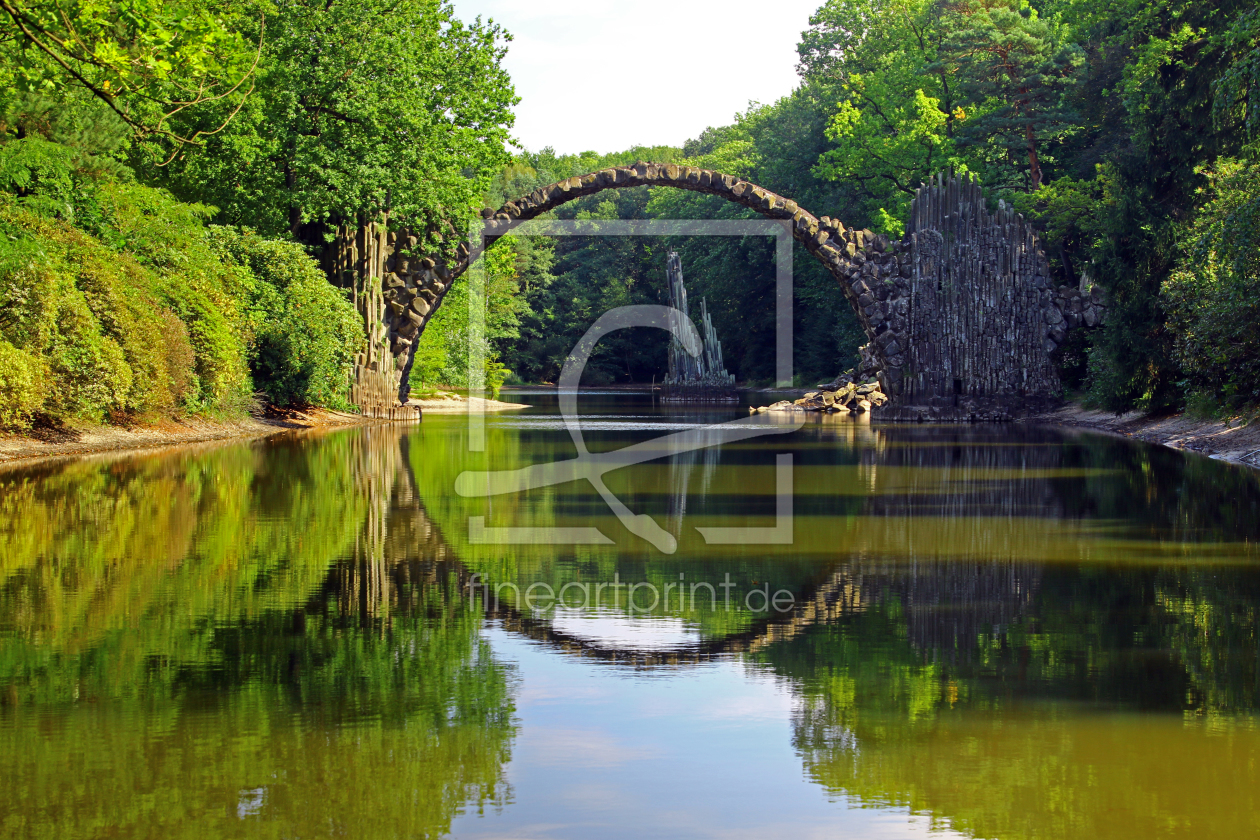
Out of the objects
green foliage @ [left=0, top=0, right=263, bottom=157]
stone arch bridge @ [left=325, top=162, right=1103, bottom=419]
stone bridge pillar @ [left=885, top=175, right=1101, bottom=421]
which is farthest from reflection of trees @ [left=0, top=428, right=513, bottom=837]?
stone bridge pillar @ [left=885, top=175, right=1101, bottom=421]

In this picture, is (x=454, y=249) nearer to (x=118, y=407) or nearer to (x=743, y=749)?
(x=118, y=407)

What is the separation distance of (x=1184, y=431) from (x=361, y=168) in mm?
17768

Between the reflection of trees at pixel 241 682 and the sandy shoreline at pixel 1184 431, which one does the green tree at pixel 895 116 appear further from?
the reflection of trees at pixel 241 682

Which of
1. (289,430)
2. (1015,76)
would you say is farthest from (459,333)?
(289,430)

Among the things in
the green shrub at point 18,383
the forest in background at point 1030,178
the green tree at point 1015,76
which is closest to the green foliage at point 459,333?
the forest in background at point 1030,178

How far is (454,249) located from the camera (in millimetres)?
34250

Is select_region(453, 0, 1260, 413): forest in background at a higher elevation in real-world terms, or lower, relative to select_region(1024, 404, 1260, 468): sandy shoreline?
higher

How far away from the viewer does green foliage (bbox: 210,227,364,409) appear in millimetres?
26641

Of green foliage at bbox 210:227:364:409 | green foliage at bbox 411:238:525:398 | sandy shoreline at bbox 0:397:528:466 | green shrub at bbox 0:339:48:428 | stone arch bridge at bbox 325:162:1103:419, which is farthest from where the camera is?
green foliage at bbox 411:238:525:398

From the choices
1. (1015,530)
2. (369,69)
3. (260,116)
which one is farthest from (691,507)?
(369,69)

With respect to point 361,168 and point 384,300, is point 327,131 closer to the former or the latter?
point 361,168

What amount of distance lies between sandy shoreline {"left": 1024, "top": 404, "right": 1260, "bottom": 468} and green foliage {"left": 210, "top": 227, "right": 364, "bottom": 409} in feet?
55.4

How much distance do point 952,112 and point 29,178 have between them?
3690 centimetres

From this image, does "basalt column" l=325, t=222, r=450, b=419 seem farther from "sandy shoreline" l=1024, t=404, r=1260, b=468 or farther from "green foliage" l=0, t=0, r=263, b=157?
"sandy shoreline" l=1024, t=404, r=1260, b=468
